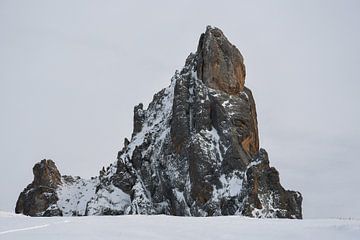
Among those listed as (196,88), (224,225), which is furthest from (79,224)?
(196,88)

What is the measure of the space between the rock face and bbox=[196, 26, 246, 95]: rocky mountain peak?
0.19 metres

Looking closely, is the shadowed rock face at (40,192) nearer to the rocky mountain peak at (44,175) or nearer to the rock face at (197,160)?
the rocky mountain peak at (44,175)

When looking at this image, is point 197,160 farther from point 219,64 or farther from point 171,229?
point 171,229

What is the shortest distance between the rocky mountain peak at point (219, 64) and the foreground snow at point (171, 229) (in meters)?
81.5

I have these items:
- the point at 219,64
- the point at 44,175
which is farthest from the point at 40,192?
the point at 219,64

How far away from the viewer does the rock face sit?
3086 inches

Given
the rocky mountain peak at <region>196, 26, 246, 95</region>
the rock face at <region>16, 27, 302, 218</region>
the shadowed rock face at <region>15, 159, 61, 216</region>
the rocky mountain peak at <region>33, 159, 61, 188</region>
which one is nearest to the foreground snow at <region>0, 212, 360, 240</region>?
the rock face at <region>16, 27, 302, 218</region>

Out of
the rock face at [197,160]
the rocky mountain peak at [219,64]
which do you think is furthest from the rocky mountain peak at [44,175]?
the rocky mountain peak at [219,64]

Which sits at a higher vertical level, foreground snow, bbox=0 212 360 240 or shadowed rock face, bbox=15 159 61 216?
shadowed rock face, bbox=15 159 61 216

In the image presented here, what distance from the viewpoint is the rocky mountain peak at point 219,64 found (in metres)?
95.9

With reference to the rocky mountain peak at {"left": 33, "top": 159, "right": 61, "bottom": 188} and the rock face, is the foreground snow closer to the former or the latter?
the rock face

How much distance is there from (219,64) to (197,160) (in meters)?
21.7

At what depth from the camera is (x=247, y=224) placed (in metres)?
14.7

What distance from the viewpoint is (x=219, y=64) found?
97000 mm
